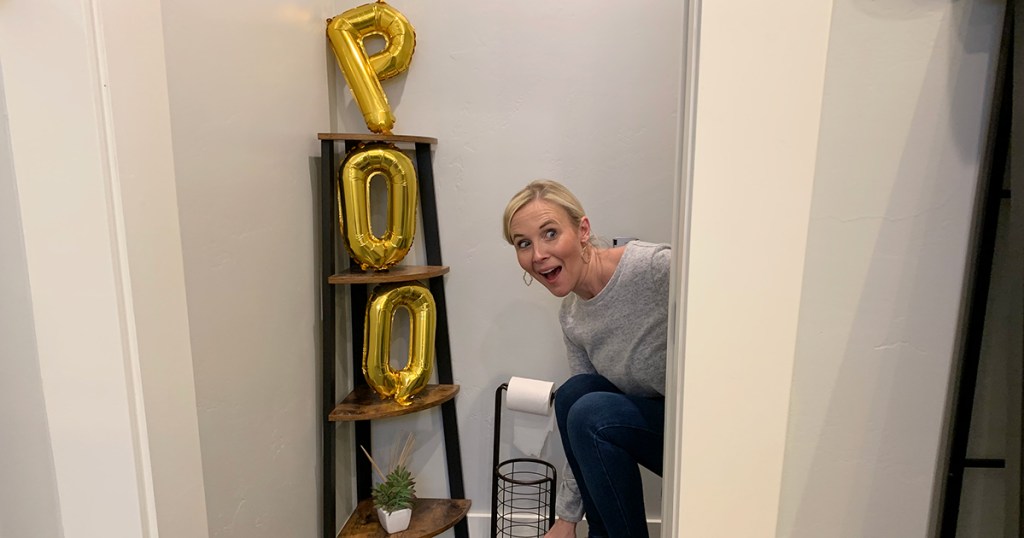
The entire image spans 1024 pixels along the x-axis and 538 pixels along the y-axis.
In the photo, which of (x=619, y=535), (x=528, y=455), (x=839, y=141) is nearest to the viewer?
(x=839, y=141)

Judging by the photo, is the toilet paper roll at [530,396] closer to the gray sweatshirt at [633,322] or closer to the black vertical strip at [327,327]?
the gray sweatshirt at [633,322]

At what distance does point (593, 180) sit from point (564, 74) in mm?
302

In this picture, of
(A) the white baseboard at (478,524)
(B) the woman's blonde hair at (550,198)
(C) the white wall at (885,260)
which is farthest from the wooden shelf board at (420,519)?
(C) the white wall at (885,260)

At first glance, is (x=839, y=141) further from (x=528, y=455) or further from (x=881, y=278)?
(x=528, y=455)

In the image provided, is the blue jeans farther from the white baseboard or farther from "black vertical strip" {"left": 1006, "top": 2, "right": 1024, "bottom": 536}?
"black vertical strip" {"left": 1006, "top": 2, "right": 1024, "bottom": 536}

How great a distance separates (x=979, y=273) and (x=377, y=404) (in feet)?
4.49

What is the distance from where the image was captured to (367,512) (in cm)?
176

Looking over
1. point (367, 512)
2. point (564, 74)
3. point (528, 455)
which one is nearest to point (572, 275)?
point (564, 74)

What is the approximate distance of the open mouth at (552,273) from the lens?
4.67 ft

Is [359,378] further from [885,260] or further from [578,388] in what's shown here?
[885,260]

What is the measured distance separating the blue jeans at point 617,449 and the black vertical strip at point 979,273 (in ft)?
2.30

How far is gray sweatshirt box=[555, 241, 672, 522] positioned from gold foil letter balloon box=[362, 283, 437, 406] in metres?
0.43

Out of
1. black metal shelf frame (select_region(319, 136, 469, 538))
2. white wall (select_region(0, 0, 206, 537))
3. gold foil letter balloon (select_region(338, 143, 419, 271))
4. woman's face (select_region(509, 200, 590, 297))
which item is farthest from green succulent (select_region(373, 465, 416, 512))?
white wall (select_region(0, 0, 206, 537))

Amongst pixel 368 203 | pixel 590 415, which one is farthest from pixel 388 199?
pixel 590 415
